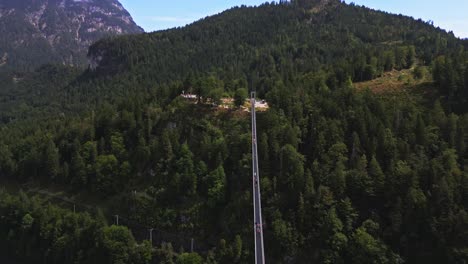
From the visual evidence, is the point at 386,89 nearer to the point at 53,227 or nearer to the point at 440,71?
the point at 440,71

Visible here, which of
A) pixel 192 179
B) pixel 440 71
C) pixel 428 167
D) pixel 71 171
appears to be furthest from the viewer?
pixel 440 71

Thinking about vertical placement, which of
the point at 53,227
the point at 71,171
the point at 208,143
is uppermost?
the point at 208,143

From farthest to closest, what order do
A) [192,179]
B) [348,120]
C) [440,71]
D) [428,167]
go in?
[440,71] → [348,120] → [192,179] → [428,167]

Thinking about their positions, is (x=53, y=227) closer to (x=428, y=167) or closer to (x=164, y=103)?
(x=164, y=103)

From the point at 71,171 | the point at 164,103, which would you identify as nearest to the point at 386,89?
the point at 164,103

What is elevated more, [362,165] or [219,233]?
[362,165]

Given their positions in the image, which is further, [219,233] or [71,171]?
[71,171]

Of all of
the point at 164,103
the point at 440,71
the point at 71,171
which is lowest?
the point at 71,171

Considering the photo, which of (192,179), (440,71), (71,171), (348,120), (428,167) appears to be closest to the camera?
(428,167)

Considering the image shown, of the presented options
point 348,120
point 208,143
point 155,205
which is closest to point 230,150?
point 208,143
